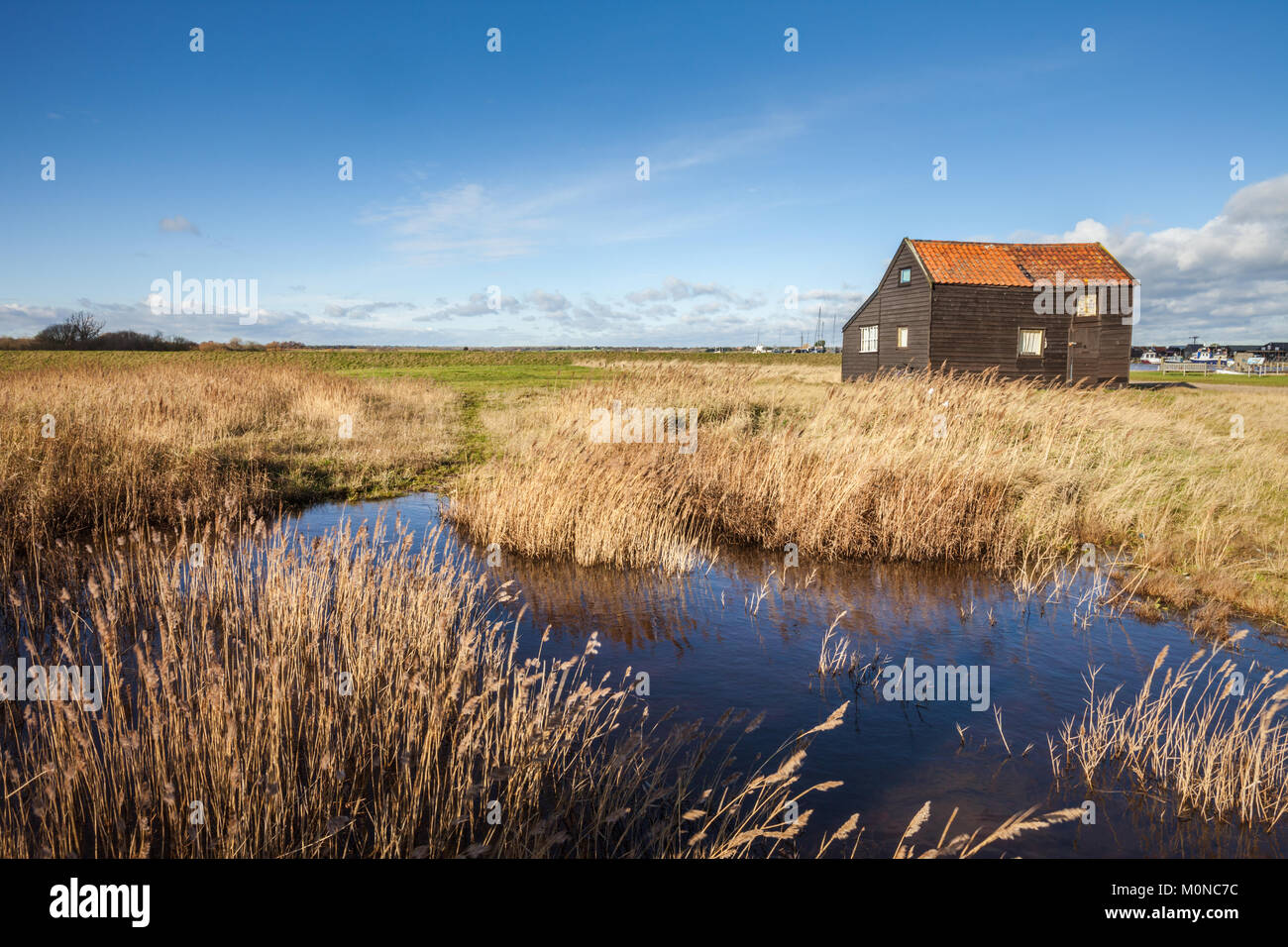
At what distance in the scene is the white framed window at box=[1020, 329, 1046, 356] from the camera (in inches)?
1268

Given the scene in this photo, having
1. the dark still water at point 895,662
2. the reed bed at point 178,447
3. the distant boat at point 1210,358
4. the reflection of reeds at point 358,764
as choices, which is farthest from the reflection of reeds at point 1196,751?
the distant boat at point 1210,358

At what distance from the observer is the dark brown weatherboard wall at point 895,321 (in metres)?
32.1

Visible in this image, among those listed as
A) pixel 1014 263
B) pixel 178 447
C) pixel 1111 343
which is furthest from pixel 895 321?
pixel 178 447

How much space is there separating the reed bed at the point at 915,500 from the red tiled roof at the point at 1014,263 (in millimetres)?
19366

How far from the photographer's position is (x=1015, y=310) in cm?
3189

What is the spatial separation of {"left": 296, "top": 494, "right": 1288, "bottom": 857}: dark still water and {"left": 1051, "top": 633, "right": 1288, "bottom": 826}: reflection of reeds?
151 millimetres

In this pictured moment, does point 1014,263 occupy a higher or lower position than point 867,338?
higher

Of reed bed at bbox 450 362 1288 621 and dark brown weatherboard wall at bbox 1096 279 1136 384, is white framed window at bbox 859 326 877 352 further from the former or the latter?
reed bed at bbox 450 362 1288 621

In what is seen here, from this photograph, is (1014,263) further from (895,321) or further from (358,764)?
(358,764)

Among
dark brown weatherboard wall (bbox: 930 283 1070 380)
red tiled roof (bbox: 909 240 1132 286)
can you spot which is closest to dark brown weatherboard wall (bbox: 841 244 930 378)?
dark brown weatherboard wall (bbox: 930 283 1070 380)

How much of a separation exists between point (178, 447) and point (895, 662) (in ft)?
43.7

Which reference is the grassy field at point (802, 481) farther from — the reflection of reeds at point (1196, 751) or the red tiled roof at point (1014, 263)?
the red tiled roof at point (1014, 263)
